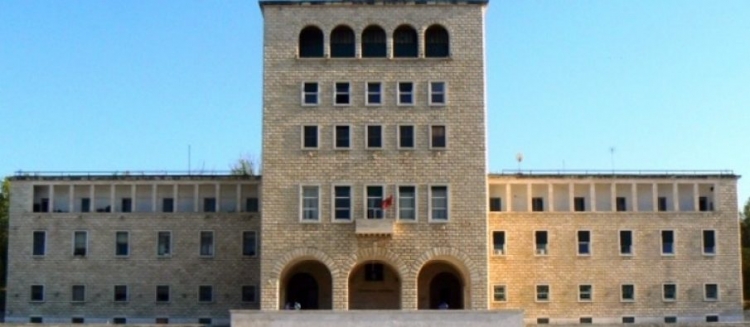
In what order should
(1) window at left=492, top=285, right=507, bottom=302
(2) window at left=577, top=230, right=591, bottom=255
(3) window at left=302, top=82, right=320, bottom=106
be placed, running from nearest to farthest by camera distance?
1. (3) window at left=302, top=82, right=320, bottom=106
2. (1) window at left=492, top=285, right=507, bottom=302
3. (2) window at left=577, top=230, right=591, bottom=255

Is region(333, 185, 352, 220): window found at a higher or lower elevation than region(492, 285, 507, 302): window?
higher

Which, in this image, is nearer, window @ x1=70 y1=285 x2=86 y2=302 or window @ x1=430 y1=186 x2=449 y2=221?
window @ x1=430 y1=186 x2=449 y2=221

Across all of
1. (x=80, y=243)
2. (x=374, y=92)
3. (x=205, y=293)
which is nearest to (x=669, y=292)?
(x=374, y=92)

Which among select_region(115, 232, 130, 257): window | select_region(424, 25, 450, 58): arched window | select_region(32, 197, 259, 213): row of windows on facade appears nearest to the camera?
select_region(424, 25, 450, 58): arched window

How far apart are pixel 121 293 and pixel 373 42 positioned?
20473mm

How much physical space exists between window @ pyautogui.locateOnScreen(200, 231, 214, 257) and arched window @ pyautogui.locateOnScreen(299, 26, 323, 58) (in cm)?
1253

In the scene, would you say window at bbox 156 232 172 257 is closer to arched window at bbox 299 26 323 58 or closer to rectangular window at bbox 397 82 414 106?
arched window at bbox 299 26 323 58

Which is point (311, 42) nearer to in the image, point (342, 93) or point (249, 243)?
point (342, 93)

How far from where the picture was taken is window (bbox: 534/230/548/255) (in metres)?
59.4

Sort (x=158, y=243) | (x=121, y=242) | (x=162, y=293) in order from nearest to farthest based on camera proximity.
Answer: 1. (x=162, y=293)
2. (x=158, y=243)
3. (x=121, y=242)

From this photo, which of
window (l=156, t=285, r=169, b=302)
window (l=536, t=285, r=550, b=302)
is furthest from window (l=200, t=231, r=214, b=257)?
window (l=536, t=285, r=550, b=302)

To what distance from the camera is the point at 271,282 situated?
52.7 meters

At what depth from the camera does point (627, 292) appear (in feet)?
194

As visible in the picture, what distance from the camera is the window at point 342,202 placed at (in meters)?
53.2
